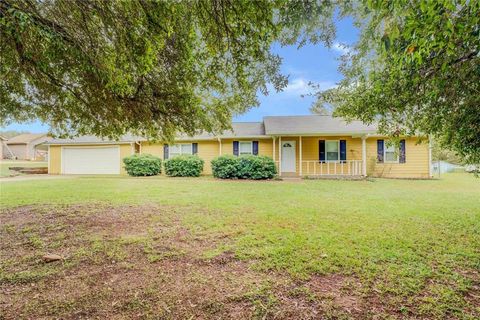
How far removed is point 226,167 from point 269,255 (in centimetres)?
1113

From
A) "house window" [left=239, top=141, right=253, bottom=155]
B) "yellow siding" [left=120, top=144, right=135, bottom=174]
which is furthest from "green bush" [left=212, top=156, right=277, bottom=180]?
"yellow siding" [left=120, top=144, right=135, bottom=174]

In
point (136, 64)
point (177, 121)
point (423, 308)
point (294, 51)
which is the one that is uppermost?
point (294, 51)

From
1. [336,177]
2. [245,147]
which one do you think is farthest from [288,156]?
[336,177]

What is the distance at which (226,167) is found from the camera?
1475cm

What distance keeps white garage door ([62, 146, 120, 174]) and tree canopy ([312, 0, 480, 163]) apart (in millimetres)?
17801

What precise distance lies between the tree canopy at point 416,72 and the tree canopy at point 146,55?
0.99 meters

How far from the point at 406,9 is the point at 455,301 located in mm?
2846

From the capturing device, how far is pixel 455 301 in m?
2.62

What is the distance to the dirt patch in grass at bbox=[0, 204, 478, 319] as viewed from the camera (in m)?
2.46

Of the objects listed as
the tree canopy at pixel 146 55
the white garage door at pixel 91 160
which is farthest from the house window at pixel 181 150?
the tree canopy at pixel 146 55

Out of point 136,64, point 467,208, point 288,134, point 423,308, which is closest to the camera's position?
point 423,308

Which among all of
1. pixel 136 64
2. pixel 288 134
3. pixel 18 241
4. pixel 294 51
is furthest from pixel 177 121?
pixel 288 134

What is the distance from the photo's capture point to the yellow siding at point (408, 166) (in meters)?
16.1

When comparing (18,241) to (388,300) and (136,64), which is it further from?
(388,300)
